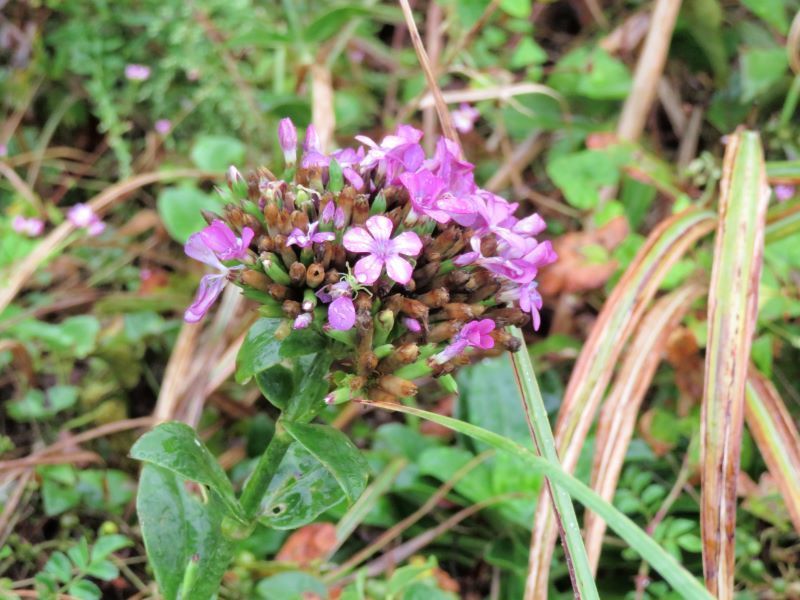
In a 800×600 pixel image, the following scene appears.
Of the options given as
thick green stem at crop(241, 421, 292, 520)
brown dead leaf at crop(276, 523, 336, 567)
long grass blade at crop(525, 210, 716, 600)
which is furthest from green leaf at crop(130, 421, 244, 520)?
long grass blade at crop(525, 210, 716, 600)

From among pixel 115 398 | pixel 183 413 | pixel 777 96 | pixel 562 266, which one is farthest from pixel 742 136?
pixel 115 398

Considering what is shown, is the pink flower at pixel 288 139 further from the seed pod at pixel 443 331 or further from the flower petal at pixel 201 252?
the seed pod at pixel 443 331

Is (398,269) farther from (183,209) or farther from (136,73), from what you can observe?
(136,73)

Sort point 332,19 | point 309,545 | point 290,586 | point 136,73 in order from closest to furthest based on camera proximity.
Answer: point 290,586 < point 309,545 < point 332,19 < point 136,73

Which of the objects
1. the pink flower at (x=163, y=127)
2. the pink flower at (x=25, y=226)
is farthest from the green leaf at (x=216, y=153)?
the pink flower at (x=25, y=226)

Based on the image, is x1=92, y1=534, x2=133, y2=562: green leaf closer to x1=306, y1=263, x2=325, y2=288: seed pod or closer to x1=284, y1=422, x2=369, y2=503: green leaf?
x1=284, y1=422, x2=369, y2=503: green leaf

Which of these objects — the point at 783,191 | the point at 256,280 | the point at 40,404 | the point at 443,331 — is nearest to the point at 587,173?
the point at 783,191
